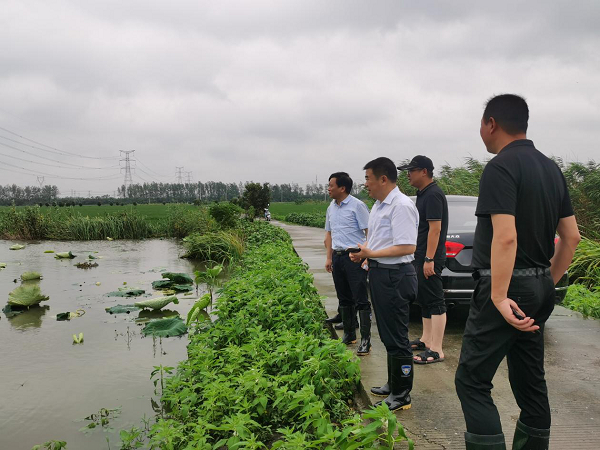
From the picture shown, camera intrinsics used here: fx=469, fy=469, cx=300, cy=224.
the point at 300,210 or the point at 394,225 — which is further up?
the point at 394,225

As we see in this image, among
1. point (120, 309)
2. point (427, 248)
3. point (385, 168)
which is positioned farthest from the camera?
point (120, 309)

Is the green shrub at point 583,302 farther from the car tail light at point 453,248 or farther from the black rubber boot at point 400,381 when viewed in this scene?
the black rubber boot at point 400,381

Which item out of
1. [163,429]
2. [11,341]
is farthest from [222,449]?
[11,341]

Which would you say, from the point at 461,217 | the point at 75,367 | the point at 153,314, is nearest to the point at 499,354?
the point at 461,217

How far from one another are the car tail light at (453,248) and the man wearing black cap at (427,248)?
91 cm

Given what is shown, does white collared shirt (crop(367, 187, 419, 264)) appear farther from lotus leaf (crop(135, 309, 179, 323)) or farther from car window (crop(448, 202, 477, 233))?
lotus leaf (crop(135, 309, 179, 323))

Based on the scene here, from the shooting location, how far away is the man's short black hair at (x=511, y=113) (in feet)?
7.82

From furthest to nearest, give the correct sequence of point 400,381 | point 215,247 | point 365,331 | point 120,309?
point 215,247, point 120,309, point 365,331, point 400,381

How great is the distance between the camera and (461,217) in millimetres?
5914

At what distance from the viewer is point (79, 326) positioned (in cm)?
741

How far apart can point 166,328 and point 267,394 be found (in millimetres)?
3864

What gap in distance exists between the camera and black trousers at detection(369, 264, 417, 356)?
348cm

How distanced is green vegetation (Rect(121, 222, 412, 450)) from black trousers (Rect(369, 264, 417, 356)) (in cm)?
42

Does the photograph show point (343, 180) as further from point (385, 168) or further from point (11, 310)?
point (11, 310)
